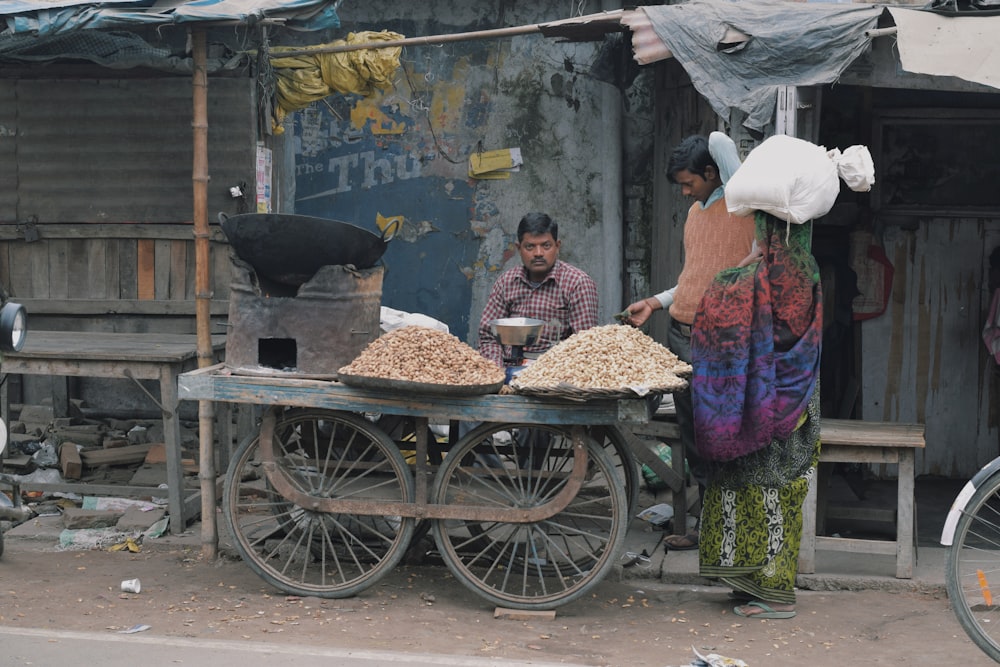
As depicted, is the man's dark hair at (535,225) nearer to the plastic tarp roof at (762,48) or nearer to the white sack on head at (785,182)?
the plastic tarp roof at (762,48)

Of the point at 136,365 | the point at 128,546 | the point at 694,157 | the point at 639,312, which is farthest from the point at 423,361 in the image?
the point at 128,546

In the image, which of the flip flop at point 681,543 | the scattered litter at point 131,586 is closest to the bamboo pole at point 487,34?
the flip flop at point 681,543

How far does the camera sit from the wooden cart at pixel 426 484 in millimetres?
5297

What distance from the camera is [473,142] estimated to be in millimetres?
8336

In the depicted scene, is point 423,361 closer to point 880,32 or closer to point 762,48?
point 762,48

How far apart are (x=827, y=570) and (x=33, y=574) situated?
4.00 meters

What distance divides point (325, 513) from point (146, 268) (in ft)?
8.87

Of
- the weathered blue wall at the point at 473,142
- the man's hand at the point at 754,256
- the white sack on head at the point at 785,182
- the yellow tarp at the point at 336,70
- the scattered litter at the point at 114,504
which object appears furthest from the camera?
the weathered blue wall at the point at 473,142

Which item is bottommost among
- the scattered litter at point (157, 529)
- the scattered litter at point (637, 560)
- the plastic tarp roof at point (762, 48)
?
the scattered litter at point (157, 529)

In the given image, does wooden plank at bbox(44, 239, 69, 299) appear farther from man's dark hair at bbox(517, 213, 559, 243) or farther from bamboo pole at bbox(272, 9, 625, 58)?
man's dark hair at bbox(517, 213, 559, 243)

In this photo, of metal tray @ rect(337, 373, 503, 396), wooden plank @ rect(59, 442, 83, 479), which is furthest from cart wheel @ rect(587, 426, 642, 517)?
wooden plank @ rect(59, 442, 83, 479)

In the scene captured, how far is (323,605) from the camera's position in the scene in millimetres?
5441

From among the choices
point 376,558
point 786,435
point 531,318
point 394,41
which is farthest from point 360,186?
point 786,435

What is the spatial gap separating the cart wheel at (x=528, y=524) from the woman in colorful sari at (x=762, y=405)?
50cm
